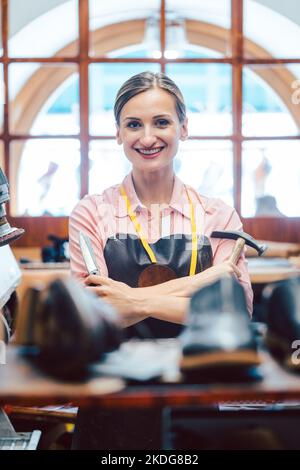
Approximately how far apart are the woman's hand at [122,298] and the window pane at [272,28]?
279 cm

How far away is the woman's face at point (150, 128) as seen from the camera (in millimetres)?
1234

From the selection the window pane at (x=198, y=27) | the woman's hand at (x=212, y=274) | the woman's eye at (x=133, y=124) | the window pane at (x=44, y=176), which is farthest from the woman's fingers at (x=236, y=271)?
the window pane at (x=198, y=27)

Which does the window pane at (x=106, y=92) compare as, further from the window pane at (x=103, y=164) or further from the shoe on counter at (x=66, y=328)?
the shoe on counter at (x=66, y=328)

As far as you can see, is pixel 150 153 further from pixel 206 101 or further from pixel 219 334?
pixel 206 101

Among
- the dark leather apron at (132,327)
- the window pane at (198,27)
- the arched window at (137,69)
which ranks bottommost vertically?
the dark leather apron at (132,327)

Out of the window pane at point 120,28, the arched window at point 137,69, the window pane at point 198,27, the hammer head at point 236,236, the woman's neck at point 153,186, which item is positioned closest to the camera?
the hammer head at point 236,236

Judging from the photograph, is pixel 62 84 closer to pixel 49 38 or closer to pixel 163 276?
pixel 49 38

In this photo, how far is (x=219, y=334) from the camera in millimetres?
576

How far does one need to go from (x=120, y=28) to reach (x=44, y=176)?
121cm

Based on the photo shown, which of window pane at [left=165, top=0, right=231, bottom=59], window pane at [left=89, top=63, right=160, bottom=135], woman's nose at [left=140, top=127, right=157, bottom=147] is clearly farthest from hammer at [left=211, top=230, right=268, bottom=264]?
window pane at [left=89, top=63, right=160, bottom=135]

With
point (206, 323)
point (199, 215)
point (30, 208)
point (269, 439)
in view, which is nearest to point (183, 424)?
point (269, 439)

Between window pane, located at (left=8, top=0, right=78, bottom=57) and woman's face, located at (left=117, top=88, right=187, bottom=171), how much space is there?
8.00ft

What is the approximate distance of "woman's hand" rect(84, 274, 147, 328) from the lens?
1062 millimetres

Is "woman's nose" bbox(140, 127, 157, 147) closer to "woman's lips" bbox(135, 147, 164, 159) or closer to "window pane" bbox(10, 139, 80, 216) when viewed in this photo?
"woman's lips" bbox(135, 147, 164, 159)
